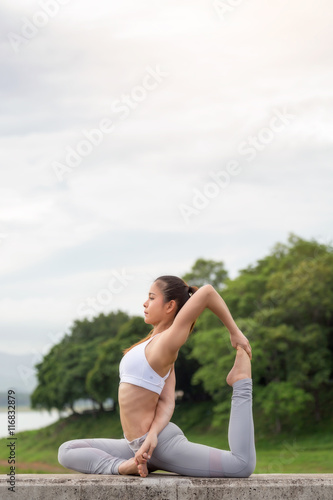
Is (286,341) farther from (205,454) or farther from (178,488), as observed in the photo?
(178,488)

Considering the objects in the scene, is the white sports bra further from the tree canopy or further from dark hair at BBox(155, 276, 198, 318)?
the tree canopy

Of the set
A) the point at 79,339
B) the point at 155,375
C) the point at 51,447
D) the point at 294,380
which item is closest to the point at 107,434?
the point at 51,447

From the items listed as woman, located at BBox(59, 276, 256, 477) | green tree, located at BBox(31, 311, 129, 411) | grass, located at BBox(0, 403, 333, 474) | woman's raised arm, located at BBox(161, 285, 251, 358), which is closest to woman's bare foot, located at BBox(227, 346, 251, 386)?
woman, located at BBox(59, 276, 256, 477)

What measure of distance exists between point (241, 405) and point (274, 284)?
35.4 meters

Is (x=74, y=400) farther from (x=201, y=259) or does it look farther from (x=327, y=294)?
(x=327, y=294)

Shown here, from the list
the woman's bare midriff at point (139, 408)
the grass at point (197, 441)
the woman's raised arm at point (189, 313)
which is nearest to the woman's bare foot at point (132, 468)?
the woman's bare midriff at point (139, 408)

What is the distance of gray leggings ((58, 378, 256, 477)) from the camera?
498 cm

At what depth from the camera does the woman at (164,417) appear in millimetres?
5000

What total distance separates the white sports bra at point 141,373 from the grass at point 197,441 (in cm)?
1101

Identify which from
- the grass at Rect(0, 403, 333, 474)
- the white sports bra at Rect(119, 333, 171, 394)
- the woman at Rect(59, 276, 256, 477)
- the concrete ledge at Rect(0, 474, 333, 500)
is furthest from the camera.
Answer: the grass at Rect(0, 403, 333, 474)

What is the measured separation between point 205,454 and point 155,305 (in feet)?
3.89

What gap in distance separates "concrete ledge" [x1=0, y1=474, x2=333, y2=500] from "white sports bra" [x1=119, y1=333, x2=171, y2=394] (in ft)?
2.19

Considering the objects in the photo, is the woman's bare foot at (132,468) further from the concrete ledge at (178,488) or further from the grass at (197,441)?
the grass at (197,441)

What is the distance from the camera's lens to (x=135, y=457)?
4.95 m
